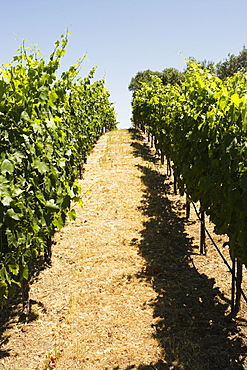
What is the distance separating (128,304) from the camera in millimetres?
5152

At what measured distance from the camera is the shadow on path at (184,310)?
4.02m

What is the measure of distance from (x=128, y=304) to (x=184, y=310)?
78cm

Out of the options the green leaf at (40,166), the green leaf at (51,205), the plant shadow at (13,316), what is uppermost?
the green leaf at (40,166)

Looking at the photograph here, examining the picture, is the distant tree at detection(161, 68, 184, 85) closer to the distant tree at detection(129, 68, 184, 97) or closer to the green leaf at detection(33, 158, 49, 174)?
the distant tree at detection(129, 68, 184, 97)

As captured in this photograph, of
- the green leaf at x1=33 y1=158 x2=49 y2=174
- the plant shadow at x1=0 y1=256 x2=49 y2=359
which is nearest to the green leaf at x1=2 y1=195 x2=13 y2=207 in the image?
the green leaf at x1=33 y1=158 x2=49 y2=174

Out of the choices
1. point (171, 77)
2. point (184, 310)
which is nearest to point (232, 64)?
point (171, 77)

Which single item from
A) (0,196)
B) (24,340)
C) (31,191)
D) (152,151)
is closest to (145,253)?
(24,340)

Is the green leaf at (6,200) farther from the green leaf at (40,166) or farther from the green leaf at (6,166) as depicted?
the green leaf at (40,166)

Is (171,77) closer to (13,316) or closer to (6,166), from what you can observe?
(13,316)

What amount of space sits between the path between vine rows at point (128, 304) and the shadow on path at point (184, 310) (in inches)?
0.5

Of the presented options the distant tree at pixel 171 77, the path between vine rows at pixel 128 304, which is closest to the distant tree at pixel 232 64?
the distant tree at pixel 171 77

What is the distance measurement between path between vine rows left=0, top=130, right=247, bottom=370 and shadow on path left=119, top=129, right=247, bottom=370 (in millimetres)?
12

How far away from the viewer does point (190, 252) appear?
6820mm

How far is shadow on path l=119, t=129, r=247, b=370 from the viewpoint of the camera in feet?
13.2
